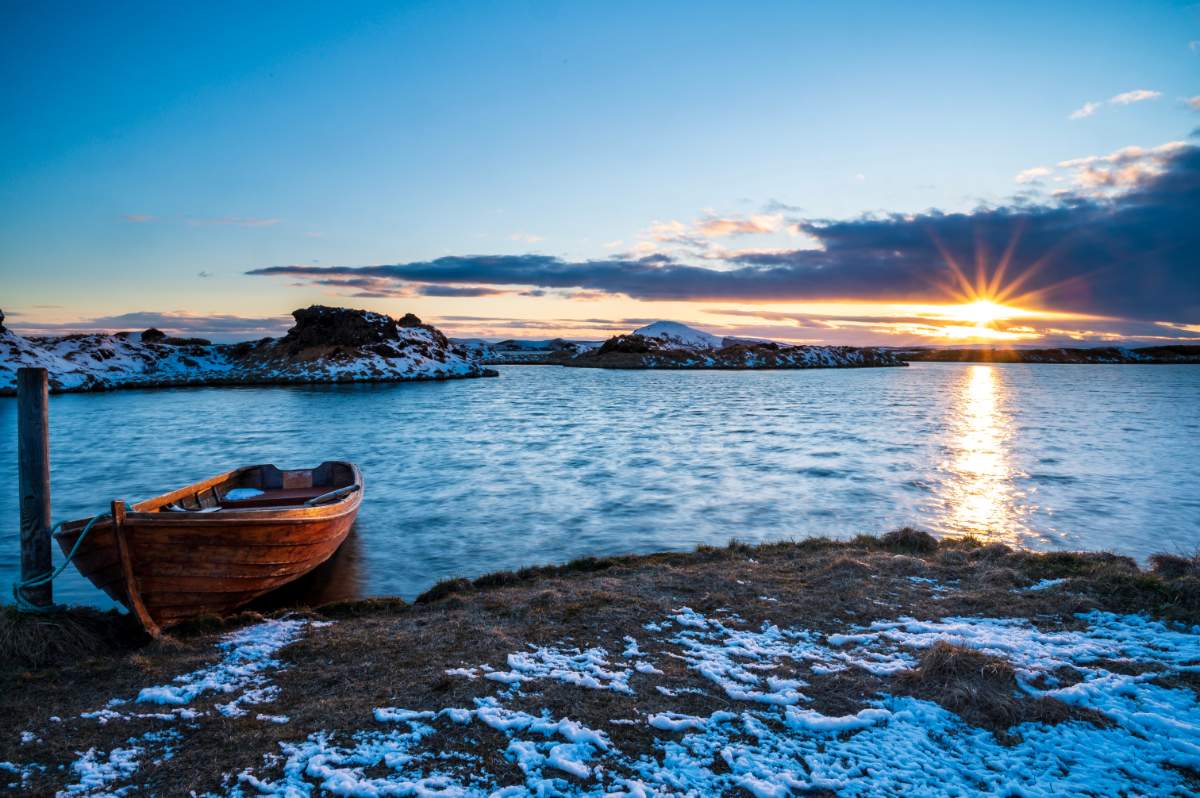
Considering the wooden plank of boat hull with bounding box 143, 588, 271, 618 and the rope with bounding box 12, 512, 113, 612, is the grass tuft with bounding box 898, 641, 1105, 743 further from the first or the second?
the rope with bounding box 12, 512, 113, 612

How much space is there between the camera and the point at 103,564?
8023 mm

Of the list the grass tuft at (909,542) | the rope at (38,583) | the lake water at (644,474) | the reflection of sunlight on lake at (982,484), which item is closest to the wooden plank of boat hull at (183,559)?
the rope at (38,583)

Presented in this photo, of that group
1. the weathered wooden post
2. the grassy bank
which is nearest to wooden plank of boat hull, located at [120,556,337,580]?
the grassy bank

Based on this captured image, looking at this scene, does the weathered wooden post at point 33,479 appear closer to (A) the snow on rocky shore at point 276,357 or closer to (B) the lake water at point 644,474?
(B) the lake water at point 644,474


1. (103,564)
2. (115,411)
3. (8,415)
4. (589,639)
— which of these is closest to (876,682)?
(589,639)

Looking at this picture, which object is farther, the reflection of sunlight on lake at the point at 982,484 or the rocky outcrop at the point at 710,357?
the rocky outcrop at the point at 710,357

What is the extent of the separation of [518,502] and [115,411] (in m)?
50.0

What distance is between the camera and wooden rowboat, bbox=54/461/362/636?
7.94 metres

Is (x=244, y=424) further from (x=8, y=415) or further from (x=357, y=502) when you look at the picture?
(x=357, y=502)

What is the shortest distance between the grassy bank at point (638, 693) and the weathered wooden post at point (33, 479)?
0.62 m

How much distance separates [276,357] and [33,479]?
10413cm

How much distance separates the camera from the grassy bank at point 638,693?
496cm

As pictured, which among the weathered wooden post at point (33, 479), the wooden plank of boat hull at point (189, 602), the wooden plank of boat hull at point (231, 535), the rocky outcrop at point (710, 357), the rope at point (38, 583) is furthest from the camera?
the rocky outcrop at point (710, 357)

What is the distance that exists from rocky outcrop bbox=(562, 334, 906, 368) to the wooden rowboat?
156280mm
